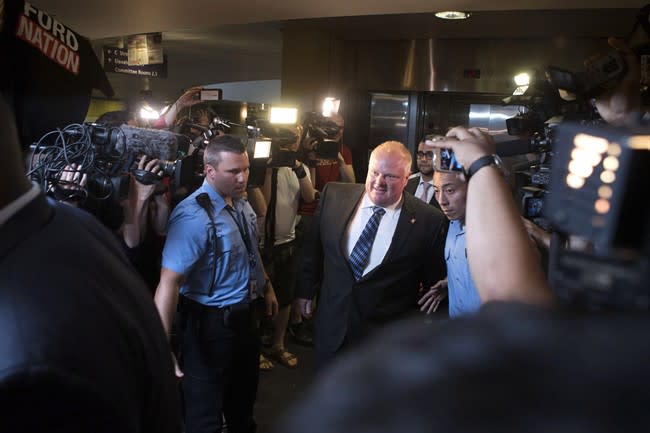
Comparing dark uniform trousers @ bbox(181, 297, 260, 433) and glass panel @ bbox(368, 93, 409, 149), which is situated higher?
glass panel @ bbox(368, 93, 409, 149)

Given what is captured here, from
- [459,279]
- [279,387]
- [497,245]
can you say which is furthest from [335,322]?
[497,245]

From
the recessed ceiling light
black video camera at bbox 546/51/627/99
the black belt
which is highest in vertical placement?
the recessed ceiling light

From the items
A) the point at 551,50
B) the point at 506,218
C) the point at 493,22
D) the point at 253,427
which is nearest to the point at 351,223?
the point at 253,427

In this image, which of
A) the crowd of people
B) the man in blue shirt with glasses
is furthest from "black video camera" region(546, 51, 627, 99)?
the man in blue shirt with glasses

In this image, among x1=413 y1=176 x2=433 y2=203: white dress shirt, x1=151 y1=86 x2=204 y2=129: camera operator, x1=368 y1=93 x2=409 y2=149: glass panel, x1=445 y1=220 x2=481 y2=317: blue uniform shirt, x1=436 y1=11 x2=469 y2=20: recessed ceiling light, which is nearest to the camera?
x1=445 y1=220 x2=481 y2=317: blue uniform shirt

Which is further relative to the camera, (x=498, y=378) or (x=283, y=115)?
(x=283, y=115)

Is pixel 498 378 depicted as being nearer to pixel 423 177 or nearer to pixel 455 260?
Result: pixel 455 260

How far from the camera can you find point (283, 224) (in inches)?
183

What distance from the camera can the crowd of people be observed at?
0.32 meters

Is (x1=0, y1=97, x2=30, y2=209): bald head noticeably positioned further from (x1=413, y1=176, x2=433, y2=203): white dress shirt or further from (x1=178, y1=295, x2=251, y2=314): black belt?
(x1=413, y1=176, x2=433, y2=203): white dress shirt

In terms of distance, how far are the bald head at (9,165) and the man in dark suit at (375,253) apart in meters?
2.11

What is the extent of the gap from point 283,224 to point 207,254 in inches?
72.5

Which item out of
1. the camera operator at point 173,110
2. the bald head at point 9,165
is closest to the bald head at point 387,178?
the camera operator at point 173,110

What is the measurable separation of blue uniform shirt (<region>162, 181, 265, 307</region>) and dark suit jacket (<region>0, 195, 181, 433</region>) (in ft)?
5.50
